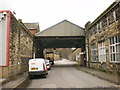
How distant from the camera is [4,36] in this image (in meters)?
11.6

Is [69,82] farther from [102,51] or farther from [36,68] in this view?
[102,51]

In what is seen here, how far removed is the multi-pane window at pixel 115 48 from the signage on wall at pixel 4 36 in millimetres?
9963

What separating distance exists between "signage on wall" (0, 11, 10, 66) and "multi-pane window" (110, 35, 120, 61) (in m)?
9.96

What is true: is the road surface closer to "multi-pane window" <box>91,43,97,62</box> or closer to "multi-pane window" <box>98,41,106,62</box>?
"multi-pane window" <box>98,41,106,62</box>

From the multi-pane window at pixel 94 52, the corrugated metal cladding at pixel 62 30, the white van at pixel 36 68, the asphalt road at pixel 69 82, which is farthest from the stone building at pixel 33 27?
the asphalt road at pixel 69 82

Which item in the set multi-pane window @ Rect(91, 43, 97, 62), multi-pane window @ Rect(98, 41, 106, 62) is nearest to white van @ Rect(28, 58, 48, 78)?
multi-pane window @ Rect(98, 41, 106, 62)

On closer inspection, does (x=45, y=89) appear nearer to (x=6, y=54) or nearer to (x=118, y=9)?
(x=6, y=54)

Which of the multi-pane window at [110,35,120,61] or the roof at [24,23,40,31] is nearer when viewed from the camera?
the multi-pane window at [110,35,120,61]

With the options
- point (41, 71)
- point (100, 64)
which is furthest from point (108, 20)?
point (41, 71)

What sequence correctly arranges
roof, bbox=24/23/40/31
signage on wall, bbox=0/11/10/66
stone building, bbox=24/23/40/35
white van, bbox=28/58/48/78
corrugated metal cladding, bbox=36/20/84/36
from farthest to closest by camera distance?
roof, bbox=24/23/40/31
stone building, bbox=24/23/40/35
corrugated metal cladding, bbox=36/20/84/36
white van, bbox=28/58/48/78
signage on wall, bbox=0/11/10/66

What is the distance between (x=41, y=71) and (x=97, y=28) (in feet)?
34.7

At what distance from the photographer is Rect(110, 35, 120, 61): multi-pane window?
13545mm

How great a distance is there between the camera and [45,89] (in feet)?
26.9

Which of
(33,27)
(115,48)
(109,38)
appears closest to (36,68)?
(115,48)
